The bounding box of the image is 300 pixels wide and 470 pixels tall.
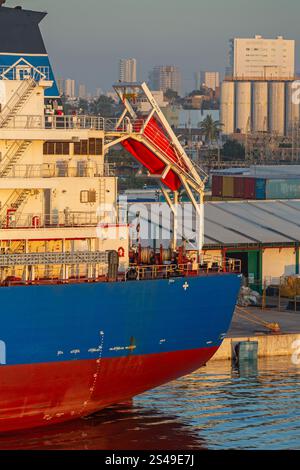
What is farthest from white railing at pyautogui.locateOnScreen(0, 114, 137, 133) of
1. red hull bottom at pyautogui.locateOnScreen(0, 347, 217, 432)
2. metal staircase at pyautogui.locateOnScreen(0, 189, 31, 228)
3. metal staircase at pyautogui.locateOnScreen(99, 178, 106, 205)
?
red hull bottom at pyautogui.locateOnScreen(0, 347, 217, 432)

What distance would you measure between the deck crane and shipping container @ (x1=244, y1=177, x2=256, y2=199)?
4062 centimetres

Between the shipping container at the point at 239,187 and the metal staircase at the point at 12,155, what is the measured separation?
4632cm

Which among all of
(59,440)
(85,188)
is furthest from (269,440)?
(85,188)

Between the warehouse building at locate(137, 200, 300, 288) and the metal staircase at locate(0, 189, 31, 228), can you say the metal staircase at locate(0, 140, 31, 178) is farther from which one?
the warehouse building at locate(137, 200, 300, 288)

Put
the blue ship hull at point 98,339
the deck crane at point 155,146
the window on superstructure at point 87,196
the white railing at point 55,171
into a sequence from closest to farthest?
the blue ship hull at point 98,339, the white railing at point 55,171, the window on superstructure at point 87,196, the deck crane at point 155,146

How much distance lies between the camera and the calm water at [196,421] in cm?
3859

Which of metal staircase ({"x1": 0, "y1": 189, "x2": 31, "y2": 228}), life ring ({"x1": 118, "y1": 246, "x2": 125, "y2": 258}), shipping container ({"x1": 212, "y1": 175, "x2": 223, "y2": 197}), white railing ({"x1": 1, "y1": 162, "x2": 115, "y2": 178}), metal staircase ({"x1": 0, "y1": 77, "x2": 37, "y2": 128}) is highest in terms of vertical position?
metal staircase ({"x1": 0, "y1": 77, "x2": 37, "y2": 128})

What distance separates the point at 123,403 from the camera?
141 ft

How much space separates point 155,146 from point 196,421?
26.3ft

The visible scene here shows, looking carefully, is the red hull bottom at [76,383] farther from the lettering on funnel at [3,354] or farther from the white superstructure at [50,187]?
the white superstructure at [50,187]

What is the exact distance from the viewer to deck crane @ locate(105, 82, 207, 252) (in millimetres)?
43312

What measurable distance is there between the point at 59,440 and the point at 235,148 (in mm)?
131456

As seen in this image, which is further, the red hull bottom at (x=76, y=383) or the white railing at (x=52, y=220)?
the white railing at (x=52, y=220)

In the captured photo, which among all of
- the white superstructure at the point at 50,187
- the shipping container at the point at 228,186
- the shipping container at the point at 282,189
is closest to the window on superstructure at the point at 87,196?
the white superstructure at the point at 50,187
